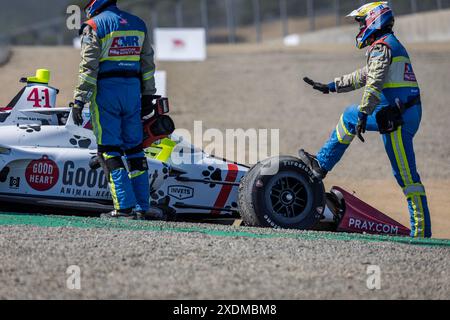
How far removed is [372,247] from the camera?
728 centimetres

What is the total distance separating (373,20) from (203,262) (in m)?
3.42

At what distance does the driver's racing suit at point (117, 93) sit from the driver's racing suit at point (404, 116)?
1.84m

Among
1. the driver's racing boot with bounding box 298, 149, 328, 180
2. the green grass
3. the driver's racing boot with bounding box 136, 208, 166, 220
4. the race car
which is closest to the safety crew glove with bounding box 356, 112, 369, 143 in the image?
the driver's racing boot with bounding box 298, 149, 328, 180

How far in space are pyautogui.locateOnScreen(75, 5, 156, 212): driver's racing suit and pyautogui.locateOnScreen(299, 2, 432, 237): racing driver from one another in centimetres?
169

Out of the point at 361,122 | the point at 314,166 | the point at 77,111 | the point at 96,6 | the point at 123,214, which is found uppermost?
the point at 96,6

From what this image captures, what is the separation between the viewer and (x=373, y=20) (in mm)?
8602

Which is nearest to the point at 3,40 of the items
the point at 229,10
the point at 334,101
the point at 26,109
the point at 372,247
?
the point at 229,10

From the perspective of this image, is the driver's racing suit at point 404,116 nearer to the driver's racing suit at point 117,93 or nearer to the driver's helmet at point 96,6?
the driver's racing suit at point 117,93

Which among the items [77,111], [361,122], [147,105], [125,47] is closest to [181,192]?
[147,105]

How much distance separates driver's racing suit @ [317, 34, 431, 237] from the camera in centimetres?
834

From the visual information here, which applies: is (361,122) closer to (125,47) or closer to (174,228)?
(174,228)

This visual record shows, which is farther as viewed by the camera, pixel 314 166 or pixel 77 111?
pixel 314 166

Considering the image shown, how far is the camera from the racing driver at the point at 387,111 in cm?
834
